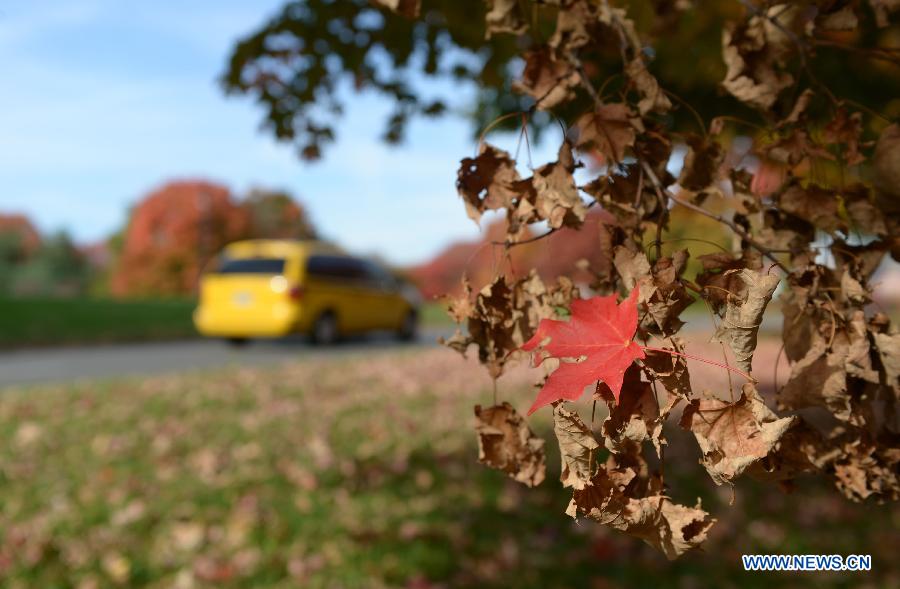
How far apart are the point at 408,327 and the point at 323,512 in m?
11.2

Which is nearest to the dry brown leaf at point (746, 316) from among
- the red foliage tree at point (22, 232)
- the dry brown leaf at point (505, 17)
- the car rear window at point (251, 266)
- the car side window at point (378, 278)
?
the dry brown leaf at point (505, 17)

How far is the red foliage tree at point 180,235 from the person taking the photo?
1438 inches

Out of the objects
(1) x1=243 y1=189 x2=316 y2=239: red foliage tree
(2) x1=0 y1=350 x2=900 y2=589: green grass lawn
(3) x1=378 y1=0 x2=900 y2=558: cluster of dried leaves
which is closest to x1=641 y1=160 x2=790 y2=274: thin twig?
(3) x1=378 y1=0 x2=900 y2=558: cluster of dried leaves

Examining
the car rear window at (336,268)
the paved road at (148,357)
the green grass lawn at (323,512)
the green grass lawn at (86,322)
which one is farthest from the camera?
the green grass lawn at (86,322)

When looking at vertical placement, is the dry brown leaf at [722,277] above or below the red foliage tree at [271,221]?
below

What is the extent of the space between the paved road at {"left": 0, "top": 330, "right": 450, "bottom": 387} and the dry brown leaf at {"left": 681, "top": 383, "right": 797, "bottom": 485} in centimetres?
927

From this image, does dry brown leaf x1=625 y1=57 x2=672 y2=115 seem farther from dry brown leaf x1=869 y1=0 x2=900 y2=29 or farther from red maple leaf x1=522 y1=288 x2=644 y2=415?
dry brown leaf x1=869 y1=0 x2=900 y2=29

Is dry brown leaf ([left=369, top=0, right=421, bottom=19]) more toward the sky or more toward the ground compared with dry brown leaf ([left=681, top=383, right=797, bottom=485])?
more toward the sky

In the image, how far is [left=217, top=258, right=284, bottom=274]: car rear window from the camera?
39.8 feet

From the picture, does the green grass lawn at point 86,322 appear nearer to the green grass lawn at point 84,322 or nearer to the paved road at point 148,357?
the green grass lawn at point 84,322

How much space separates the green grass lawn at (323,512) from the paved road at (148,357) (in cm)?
295

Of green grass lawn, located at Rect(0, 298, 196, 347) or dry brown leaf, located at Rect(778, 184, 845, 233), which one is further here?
green grass lawn, located at Rect(0, 298, 196, 347)

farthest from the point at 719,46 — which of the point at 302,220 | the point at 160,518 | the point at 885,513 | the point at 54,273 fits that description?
the point at 54,273

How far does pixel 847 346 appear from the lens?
1.07m
